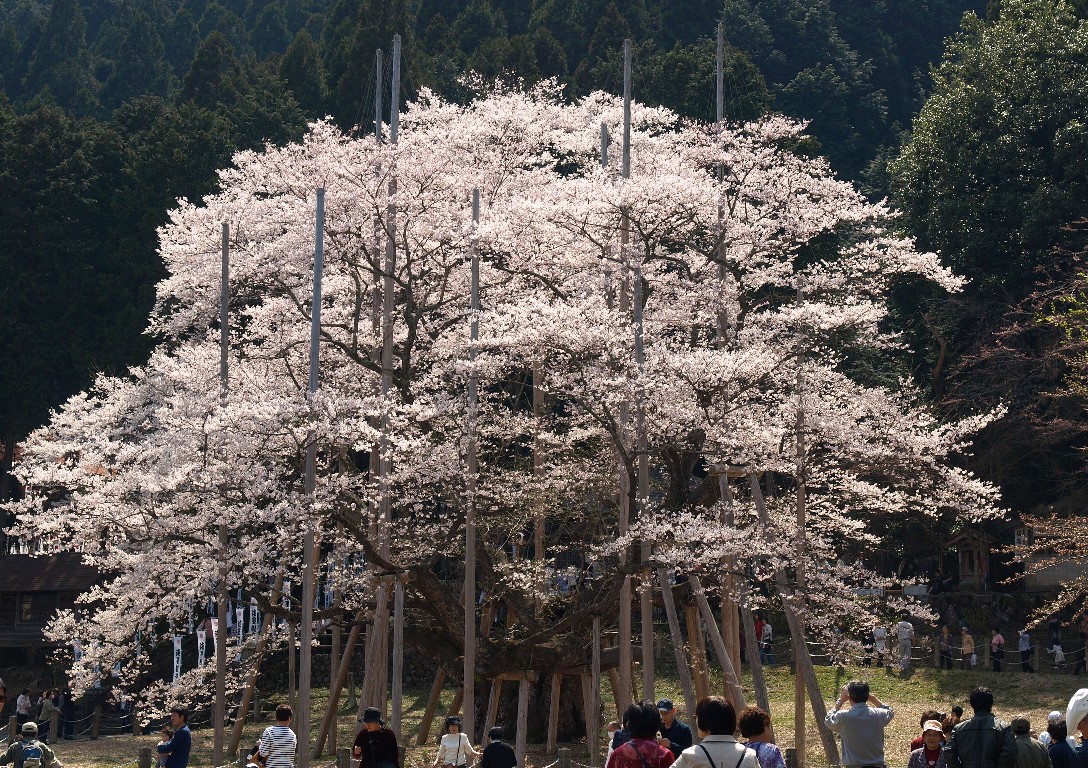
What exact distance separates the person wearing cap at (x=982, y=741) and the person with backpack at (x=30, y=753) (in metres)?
7.35

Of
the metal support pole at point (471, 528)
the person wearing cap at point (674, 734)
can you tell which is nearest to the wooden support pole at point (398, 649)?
the metal support pole at point (471, 528)

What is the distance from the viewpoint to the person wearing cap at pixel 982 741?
9.23 meters

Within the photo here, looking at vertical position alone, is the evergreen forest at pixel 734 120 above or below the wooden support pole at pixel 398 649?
above

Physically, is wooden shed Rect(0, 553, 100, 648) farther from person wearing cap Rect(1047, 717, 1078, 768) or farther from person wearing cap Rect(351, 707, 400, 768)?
person wearing cap Rect(1047, 717, 1078, 768)

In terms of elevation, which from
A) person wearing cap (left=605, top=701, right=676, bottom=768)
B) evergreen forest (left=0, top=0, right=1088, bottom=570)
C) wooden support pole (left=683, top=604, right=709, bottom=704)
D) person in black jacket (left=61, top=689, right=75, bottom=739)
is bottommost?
person in black jacket (left=61, top=689, right=75, bottom=739)

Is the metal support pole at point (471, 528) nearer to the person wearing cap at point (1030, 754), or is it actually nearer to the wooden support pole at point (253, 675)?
the wooden support pole at point (253, 675)

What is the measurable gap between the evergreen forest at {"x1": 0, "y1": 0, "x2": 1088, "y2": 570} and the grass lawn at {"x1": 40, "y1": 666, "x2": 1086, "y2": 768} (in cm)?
590

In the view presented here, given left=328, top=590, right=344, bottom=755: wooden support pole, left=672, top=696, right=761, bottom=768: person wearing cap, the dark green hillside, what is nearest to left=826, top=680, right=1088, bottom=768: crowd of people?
left=672, top=696, right=761, bottom=768: person wearing cap

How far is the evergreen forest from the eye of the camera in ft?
114

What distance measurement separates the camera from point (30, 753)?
38.1 ft

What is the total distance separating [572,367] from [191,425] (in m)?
6.07

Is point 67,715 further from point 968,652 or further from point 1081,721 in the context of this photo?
point 1081,721

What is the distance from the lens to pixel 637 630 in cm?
3322

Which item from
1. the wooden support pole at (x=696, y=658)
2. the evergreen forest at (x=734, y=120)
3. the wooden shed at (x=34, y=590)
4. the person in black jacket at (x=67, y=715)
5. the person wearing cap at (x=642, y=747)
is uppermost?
the evergreen forest at (x=734, y=120)
